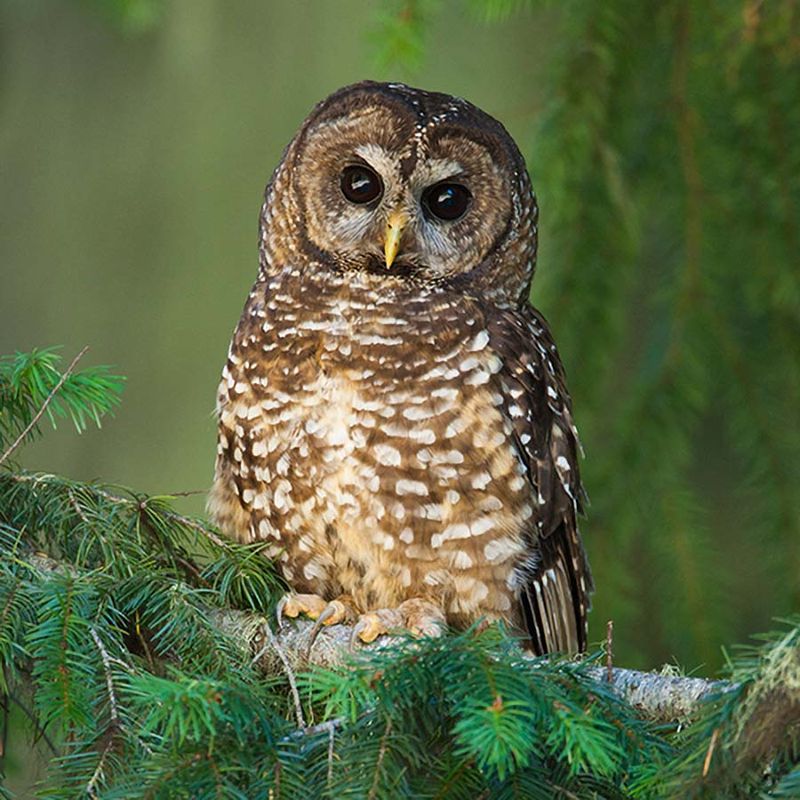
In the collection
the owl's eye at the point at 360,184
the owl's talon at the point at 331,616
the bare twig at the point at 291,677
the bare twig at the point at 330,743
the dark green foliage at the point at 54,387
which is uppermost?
the owl's eye at the point at 360,184

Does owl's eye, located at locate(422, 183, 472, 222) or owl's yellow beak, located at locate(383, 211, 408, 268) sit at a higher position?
owl's eye, located at locate(422, 183, 472, 222)

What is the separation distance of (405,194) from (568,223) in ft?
2.05

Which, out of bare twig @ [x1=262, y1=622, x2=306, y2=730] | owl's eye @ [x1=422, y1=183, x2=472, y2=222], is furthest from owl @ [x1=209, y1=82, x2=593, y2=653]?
bare twig @ [x1=262, y1=622, x2=306, y2=730]

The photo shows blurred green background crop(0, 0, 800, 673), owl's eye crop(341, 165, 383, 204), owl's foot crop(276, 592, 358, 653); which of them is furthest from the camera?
blurred green background crop(0, 0, 800, 673)

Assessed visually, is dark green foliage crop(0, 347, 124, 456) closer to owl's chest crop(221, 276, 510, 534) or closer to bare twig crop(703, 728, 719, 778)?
owl's chest crop(221, 276, 510, 534)

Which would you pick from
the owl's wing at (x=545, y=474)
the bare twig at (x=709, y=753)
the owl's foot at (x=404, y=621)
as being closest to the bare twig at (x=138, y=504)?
the owl's foot at (x=404, y=621)

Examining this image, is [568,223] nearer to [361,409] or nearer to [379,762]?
[361,409]

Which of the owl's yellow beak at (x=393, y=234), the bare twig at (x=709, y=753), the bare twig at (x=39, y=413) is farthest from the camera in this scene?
the owl's yellow beak at (x=393, y=234)

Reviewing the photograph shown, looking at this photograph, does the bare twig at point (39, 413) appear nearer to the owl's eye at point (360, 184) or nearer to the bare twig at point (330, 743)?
the bare twig at point (330, 743)

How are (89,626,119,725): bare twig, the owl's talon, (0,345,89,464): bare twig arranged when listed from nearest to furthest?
1. (89,626,119,725): bare twig
2. (0,345,89,464): bare twig
3. the owl's talon

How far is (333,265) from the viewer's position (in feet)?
7.87

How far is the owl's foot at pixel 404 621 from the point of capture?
2033mm

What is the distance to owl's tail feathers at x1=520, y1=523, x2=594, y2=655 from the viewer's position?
7.75ft

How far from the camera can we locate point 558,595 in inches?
95.0
